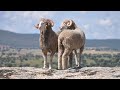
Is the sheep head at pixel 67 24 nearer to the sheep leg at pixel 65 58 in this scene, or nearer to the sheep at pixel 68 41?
the sheep at pixel 68 41

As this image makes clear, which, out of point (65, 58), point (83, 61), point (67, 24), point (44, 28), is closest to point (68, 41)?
point (65, 58)

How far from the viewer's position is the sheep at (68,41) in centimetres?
1147

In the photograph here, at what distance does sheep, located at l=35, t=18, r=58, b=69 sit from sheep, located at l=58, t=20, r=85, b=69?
0.92 ft

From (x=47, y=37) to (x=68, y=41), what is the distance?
2.19 ft

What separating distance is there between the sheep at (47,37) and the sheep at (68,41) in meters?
0.28

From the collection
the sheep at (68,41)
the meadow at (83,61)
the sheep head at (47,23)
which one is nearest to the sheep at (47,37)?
the sheep head at (47,23)

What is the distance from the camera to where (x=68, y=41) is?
1148 centimetres

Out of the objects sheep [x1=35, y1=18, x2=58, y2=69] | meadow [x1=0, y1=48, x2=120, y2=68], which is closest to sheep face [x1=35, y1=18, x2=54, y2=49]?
sheep [x1=35, y1=18, x2=58, y2=69]

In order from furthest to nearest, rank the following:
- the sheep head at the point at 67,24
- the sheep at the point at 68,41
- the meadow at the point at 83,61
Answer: the meadow at the point at 83,61, the sheep head at the point at 67,24, the sheep at the point at 68,41

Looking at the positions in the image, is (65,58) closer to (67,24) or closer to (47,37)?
(47,37)
